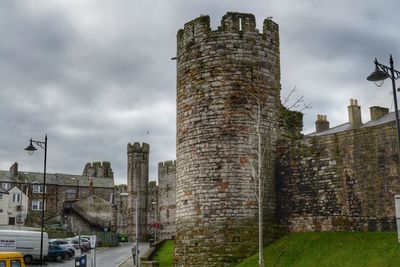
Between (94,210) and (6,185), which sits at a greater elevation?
(6,185)

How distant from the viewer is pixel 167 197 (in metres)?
68.6

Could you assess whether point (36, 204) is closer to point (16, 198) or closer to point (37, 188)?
point (37, 188)

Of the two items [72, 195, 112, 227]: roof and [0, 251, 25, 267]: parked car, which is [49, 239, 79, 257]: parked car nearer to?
[0, 251, 25, 267]: parked car

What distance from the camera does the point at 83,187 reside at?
→ 8400cm

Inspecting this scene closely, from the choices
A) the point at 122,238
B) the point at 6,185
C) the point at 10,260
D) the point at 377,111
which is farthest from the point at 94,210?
the point at 10,260

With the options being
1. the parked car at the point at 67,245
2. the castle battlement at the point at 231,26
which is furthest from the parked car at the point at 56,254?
the castle battlement at the point at 231,26

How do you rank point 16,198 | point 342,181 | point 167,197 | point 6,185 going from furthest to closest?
1. point 6,185
2. point 16,198
3. point 167,197
4. point 342,181

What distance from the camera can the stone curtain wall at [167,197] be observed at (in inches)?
2616

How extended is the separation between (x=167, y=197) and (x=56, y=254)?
31816mm

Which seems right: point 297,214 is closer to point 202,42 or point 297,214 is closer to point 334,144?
point 334,144

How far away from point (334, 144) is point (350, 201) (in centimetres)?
217

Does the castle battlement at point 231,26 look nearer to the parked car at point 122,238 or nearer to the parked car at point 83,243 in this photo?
the parked car at point 83,243

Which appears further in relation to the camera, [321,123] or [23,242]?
[321,123]

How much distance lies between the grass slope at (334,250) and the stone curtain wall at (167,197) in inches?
1842
